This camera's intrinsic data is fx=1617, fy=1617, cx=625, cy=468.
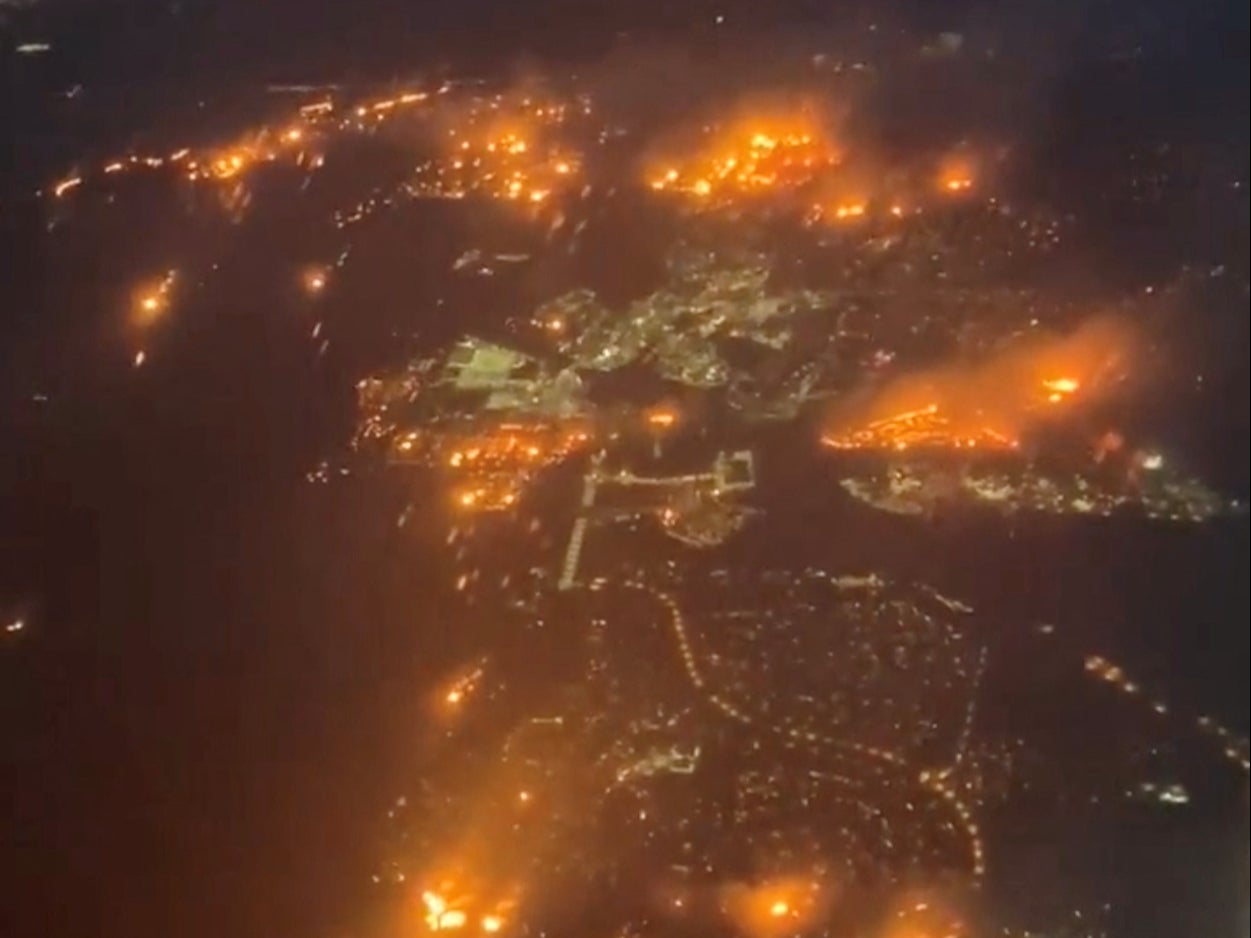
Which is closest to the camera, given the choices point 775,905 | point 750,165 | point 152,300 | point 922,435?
point 775,905

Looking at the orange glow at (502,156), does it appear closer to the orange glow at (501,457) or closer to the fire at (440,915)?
the orange glow at (501,457)

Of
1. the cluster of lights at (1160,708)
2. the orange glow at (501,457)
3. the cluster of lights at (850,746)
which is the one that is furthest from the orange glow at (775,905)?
the orange glow at (501,457)

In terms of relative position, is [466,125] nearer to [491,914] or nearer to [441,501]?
[441,501]

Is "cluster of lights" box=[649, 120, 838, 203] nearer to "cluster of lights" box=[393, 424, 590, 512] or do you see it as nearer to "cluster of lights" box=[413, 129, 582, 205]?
"cluster of lights" box=[413, 129, 582, 205]

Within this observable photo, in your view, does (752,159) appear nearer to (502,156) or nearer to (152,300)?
(502,156)

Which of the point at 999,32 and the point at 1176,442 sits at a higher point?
the point at 999,32

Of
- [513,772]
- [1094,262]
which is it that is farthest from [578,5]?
[513,772]

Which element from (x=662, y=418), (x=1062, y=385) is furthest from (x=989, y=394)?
(x=662, y=418)

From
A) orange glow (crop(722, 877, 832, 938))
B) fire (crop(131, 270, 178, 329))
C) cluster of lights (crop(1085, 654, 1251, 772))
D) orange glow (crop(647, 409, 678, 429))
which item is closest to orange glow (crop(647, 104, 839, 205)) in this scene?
orange glow (crop(647, 409, 678, 429))
